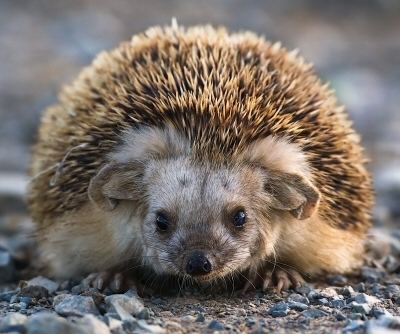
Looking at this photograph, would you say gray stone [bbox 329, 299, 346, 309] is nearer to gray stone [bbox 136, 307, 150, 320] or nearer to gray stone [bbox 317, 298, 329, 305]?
gray stone [bbox 317, 298, 329, 305]

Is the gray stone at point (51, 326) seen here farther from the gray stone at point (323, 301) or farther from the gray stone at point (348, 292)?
the gray stone at point (348, 292)

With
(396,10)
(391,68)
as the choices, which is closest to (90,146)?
(391,68)

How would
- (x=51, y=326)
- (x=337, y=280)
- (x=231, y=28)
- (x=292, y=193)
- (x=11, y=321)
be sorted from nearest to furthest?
(x=51, y=326) → (x=11, y=321) → (x=292, y=193) → (x=337, y=280) → (x=231, y=28)

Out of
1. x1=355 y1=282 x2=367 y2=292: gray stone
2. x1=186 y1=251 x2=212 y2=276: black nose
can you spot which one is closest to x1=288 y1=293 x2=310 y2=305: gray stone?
x1=355 y1=282 x2=367 y2=292: gray stone

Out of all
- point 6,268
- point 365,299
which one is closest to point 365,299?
point 365,299

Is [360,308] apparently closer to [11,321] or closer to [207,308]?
Result: [207,308]

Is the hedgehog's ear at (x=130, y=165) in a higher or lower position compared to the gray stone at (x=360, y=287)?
higher

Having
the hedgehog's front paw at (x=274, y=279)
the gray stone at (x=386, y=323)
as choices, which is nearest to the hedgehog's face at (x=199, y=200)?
the hedgehog's front paw at (x=274, y=279)
